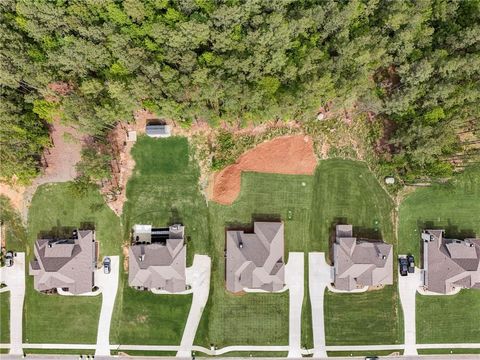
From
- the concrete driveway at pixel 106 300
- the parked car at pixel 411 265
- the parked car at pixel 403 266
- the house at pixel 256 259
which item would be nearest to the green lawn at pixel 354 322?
the parked car at pixel 403 266

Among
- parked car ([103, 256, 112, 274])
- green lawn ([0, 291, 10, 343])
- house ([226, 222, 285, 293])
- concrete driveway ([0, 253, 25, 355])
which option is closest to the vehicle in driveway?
concrete driveway ([0, 253, 25, 355])

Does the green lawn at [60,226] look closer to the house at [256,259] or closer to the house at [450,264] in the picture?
the house at [256,259]

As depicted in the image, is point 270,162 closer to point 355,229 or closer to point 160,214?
point 355,229

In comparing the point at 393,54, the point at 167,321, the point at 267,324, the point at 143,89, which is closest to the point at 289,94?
the point at 393,54

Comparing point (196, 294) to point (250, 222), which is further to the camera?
point (250, 222)

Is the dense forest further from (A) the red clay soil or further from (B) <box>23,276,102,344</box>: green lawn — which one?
(B) <box>23,276,102,344</box>: green lawn

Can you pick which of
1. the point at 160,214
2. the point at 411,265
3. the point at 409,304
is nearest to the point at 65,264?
the point at 160,214

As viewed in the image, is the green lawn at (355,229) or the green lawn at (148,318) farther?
the green lawn at (355,229)
